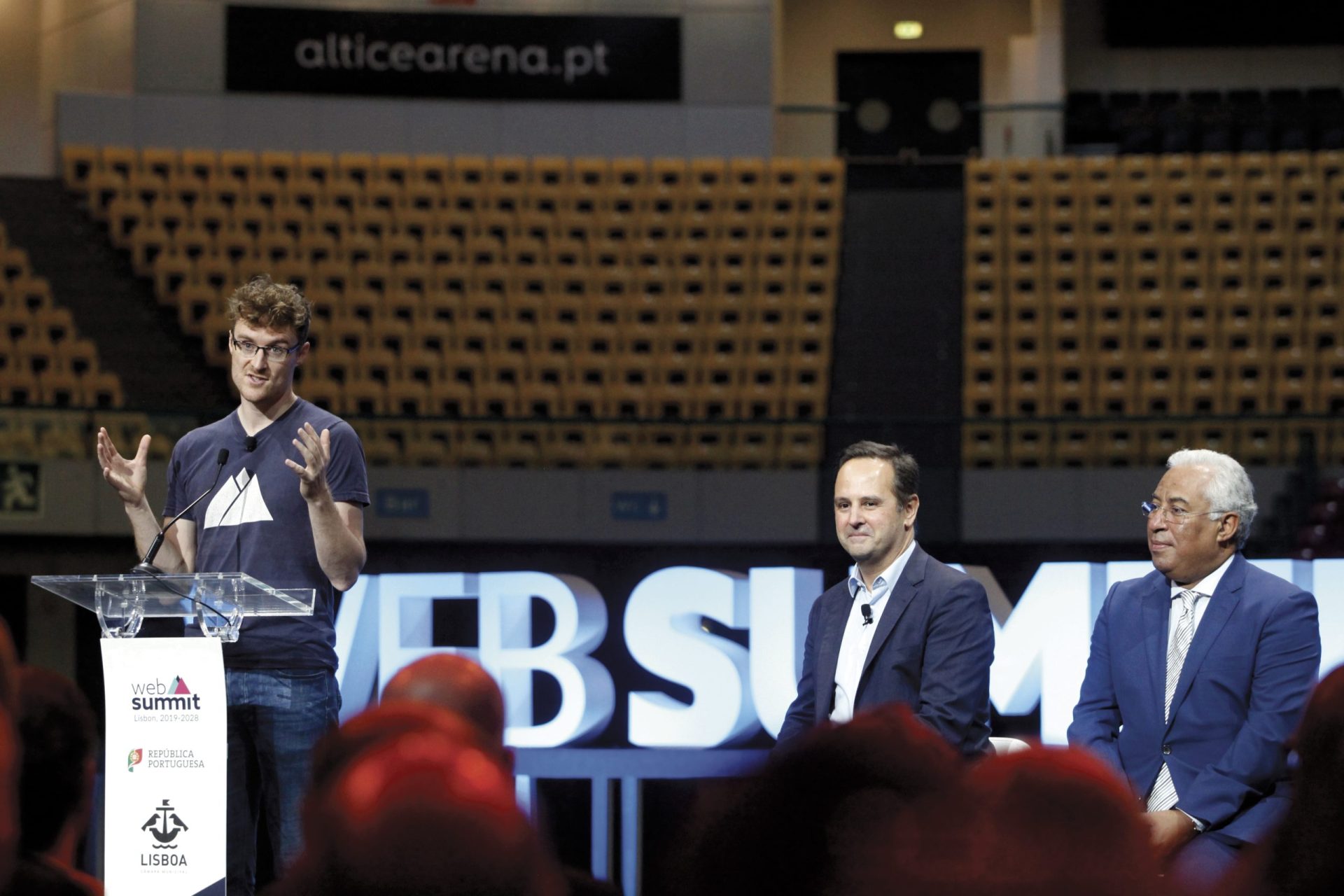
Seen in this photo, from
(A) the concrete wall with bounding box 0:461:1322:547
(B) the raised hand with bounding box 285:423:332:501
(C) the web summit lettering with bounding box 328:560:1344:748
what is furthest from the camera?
(A) the concrete wall with bounding box 0:461:1322:547

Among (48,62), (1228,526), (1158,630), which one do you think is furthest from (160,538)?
(48,62)

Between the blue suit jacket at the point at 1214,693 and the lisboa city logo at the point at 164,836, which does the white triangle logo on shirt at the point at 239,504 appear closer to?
the lisboa city logo at the point at 164,836

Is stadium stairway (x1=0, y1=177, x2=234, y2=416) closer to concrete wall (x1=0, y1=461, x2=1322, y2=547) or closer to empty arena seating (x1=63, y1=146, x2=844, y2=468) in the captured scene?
empty arena seating (x1=63, y1=146, x2=844, y2=468)

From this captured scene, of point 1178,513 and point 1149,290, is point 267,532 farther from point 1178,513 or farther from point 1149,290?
point 1149,290

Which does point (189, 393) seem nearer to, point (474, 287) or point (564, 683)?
point (474, 287)

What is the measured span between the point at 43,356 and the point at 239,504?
8178 millimetres

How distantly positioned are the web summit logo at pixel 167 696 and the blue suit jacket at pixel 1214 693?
1567 mm

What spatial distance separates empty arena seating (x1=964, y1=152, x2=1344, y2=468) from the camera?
999 cm

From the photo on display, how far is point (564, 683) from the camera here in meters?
4.17

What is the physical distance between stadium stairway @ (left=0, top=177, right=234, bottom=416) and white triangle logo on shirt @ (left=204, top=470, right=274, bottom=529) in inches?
304

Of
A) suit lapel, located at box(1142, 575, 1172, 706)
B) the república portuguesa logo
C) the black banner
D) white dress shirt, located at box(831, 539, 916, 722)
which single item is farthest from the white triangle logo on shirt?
the black banner

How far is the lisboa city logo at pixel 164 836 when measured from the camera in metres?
2.13

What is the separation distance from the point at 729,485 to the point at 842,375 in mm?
2140

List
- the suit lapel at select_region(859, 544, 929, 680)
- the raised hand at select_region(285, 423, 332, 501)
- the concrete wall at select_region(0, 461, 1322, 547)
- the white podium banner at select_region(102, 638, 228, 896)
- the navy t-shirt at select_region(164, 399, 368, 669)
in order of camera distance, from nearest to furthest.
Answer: the white podium banner at select_region(102, 638, 228, 896) → the raised hand at select_region(285, 423, 332, 501) → the navy t-shirt at select_region(164, 399, 368, 669) → the suit lapel at select_region(859, 544, 929, 680) → the concrete wall at select_region(0, 461, 1322, 547)
